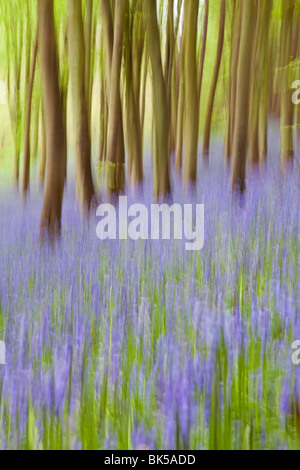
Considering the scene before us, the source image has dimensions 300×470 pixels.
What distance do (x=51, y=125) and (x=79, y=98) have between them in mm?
153

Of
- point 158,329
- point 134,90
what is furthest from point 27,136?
point 158,329

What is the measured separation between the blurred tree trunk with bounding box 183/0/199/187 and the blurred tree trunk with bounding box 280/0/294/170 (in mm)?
334

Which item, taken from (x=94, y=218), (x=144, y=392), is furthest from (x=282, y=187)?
(x=144, y=392)

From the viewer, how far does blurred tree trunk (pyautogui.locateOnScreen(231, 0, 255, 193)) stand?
1.52 meters

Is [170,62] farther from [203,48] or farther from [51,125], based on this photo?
[51,125]

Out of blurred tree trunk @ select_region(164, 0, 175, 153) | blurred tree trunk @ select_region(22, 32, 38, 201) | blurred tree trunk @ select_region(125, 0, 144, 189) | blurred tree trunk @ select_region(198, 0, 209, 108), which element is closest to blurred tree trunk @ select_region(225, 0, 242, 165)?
blurred tree trunk @ select_region(198, 0, 209, 108)

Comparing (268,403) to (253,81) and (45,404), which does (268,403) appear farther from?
(253,81)

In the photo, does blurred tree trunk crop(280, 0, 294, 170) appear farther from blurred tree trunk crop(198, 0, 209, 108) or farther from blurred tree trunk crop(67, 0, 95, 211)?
blurred tree trunk crop(67, 0, 95, 211)

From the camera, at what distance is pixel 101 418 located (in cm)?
140

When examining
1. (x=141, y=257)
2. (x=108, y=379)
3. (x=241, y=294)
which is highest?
(x=141, y=257)

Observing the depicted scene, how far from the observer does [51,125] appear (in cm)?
156

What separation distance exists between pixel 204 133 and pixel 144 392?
3.21 ft

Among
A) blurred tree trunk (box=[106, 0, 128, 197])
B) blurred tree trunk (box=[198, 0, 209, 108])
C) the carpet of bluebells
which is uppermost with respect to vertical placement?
blurred tree trunk (box=[198, 0, 209, 108])
